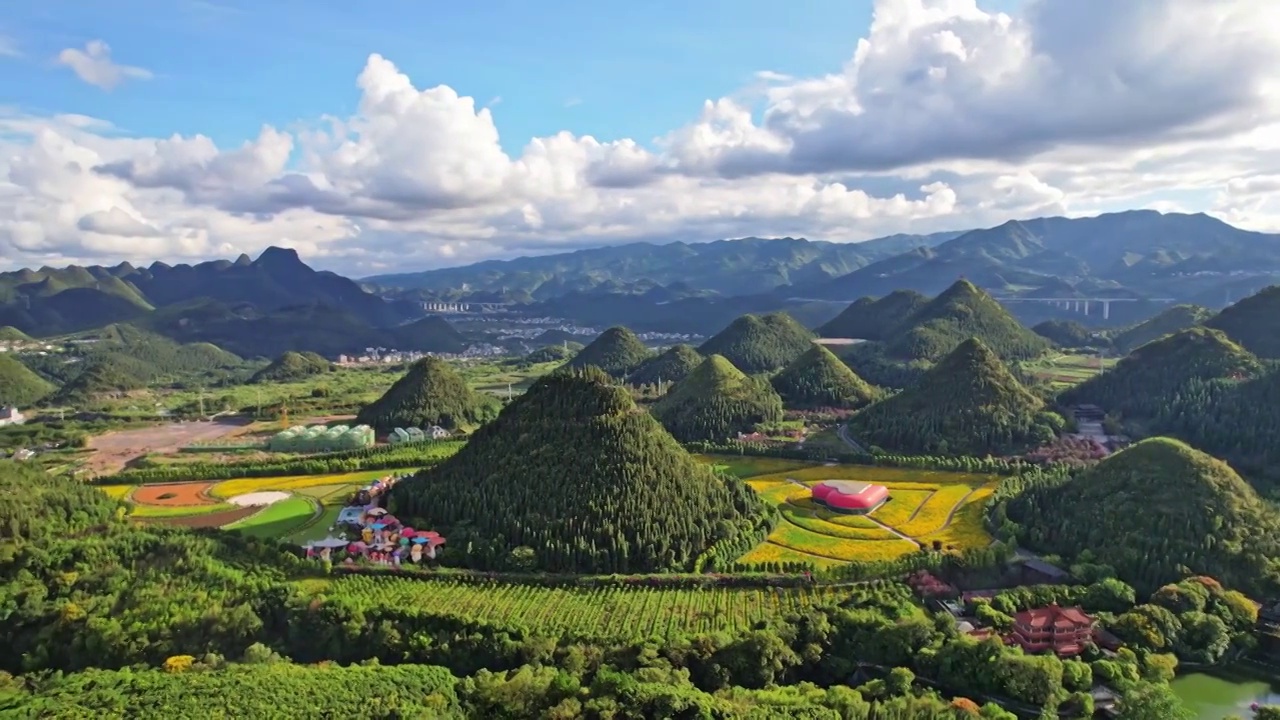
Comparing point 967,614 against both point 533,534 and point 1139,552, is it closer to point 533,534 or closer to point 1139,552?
point 1139,552

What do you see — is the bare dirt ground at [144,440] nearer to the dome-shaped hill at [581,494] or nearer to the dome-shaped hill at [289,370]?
the dome-shaped hill at [581,494]

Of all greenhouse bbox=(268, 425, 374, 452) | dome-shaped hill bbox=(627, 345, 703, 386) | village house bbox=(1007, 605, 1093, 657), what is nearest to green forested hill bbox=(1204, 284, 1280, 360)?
dome-shaped hill bbox=(627, 345, 703, 386)

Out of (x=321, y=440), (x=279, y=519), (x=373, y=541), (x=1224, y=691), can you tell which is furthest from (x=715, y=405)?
(x=1224, y=691)

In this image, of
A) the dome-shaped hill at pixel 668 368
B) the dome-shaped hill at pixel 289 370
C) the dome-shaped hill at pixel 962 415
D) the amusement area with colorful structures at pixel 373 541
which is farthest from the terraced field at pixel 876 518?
the dome-shaped hill at pixel 289 370

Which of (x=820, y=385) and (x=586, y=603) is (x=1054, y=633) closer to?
(x=586, y=603)

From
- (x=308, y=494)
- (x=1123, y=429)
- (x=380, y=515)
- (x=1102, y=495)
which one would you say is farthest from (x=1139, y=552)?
(x=308, y=494)
